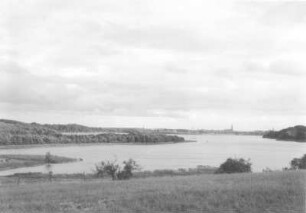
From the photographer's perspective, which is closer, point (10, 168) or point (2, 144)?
point (10, 168)

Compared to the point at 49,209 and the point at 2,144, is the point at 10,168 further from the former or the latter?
the point at 2,144

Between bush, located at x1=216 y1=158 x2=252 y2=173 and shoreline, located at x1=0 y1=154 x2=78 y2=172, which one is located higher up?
bush, located at x1=216 y1=158 x2=252 y2=173

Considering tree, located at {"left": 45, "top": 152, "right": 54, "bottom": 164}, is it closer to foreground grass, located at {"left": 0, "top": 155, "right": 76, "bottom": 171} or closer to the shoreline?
the shoreline

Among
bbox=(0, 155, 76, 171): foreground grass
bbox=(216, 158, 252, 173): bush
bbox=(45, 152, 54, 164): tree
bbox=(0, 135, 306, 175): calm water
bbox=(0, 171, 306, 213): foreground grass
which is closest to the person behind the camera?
bbox=(0, 171, 306, 213): foreground grass

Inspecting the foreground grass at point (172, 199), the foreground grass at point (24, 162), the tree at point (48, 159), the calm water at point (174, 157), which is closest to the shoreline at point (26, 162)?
the foreground grass at point (24, 162)

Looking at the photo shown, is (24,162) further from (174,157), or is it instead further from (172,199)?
(172,199)

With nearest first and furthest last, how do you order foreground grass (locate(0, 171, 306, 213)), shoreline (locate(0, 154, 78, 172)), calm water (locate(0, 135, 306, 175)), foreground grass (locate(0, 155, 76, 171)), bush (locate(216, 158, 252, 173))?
foreground grass (locate(0, 171, 306, 213)) → bush (locate(216, 158, 252, 173)) → calm water (locate(0, 135, 306, 175)) → shoreline (locate(0, 154, 78, 172)) → foreground grass (locate(0, 155, 76, 171))

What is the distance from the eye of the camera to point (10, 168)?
7494 cm

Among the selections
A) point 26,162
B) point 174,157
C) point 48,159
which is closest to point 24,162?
point 26,162

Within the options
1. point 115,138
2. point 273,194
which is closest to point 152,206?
point 273,194

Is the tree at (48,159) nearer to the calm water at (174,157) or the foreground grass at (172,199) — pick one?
the calm water at (174,157)

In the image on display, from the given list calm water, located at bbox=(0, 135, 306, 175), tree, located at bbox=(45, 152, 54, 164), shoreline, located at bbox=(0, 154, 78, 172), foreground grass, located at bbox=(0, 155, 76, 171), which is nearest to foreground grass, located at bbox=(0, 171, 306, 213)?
calm water, located at bbox=(0, 135, 306, 175)

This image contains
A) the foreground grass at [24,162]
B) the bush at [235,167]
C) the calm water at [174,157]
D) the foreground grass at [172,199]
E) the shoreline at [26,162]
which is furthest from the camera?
the foreground grass at [24,162]

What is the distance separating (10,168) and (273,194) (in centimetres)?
6629
